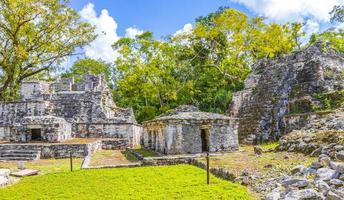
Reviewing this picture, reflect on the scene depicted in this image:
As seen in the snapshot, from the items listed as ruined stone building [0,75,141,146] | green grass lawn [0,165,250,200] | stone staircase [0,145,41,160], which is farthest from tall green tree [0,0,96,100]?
green grass lawn [0,165,250,200]

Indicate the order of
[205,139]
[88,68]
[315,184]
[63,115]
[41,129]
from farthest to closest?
[88,68] → [63,115] → [41,129] → [205,139] → [315,184]

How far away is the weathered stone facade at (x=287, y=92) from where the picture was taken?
59.2 ft

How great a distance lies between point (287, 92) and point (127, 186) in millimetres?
13522

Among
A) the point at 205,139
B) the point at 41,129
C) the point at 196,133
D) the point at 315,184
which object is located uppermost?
the point at 41,129

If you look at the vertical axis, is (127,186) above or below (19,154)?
below

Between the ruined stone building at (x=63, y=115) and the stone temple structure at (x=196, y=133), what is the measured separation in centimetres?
634

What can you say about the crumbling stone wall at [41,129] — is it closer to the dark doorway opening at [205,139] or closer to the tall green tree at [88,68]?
the dark doorway opening at [205,139]

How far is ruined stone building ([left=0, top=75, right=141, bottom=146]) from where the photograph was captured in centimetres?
1839

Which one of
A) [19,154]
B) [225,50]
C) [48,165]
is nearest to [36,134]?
[19,154]

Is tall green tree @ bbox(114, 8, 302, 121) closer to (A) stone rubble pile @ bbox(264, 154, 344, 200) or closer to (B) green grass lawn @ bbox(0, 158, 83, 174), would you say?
(B) green grass lawn @ bbox(0, 158, 83, 174)

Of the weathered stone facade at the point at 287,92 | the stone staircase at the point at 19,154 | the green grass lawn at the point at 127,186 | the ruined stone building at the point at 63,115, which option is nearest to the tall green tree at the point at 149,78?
the ruined stone building at the point at 63,115

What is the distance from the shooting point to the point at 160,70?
30.4 meters

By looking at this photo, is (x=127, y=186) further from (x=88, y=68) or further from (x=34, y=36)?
(x=88, y=68)

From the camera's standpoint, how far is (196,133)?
14.2 meters
